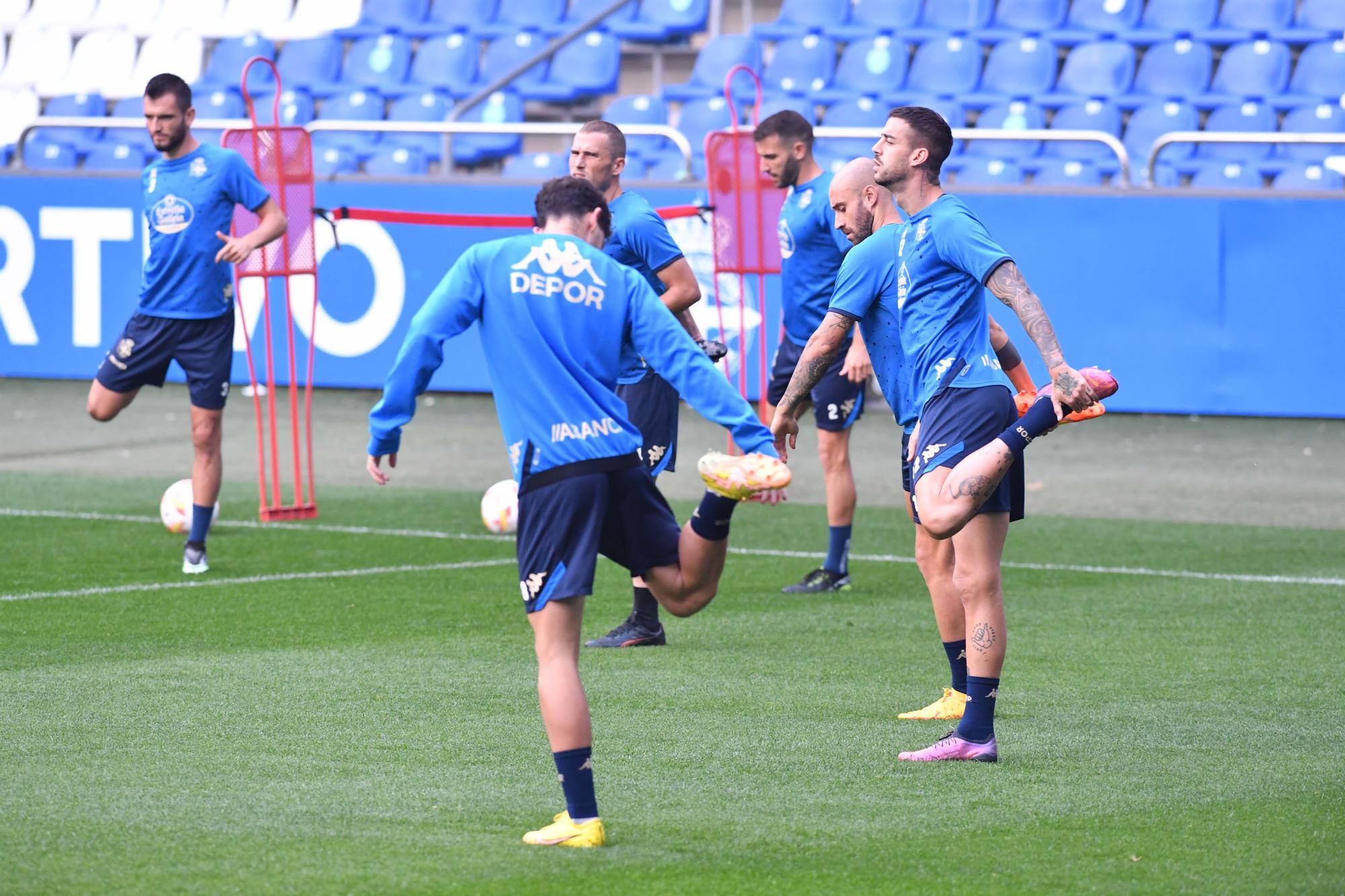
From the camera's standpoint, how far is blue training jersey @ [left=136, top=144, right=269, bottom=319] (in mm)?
9500

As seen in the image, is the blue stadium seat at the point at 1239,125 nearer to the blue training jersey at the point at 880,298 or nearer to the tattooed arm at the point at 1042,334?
the blue training jersey at the point at 880,298

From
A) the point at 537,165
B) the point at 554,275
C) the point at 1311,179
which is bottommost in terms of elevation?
the point at 554,275

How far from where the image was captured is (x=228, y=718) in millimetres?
6324

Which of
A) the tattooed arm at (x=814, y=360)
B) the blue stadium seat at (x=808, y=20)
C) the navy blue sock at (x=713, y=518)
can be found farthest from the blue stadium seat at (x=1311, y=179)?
the navy blue sock at (x=713, y=518)

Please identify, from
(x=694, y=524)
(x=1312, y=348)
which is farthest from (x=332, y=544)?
(x=1312, y=348)

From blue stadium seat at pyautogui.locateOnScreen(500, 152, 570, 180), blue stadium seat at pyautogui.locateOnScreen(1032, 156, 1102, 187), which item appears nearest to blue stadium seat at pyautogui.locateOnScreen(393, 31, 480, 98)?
blue stadium seat at pyautogui.locateOnScreen(500, 152, 570, 180)

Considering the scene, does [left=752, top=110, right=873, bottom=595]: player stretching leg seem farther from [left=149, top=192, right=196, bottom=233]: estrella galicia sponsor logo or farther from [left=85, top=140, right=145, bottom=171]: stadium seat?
[left=85, top=140, right=145, bottom=171]: stadium seat

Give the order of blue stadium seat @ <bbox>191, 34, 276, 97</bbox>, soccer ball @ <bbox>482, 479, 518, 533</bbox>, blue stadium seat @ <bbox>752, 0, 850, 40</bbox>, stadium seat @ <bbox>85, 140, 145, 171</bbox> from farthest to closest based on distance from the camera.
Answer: blue stadium seat @ <bbox>191, 34, 276, 97</bbox>
blue stadium seat @ <bbox>752, 0, 850, 40</bbox>
stadium seat @ <bbox>85, 140, 145, 171</bbox>
soccer ball @ <bbox>482, 479, 518, 533</bbox>

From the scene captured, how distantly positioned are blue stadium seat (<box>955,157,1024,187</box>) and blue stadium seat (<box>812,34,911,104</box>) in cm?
183

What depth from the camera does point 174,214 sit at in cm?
953

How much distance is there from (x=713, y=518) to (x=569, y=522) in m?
0.40

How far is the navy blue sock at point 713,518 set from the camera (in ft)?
16.3

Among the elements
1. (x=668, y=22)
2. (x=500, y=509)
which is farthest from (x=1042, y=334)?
(x=668, y=22)

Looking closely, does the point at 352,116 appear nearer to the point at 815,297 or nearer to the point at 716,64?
the point at 716,64
